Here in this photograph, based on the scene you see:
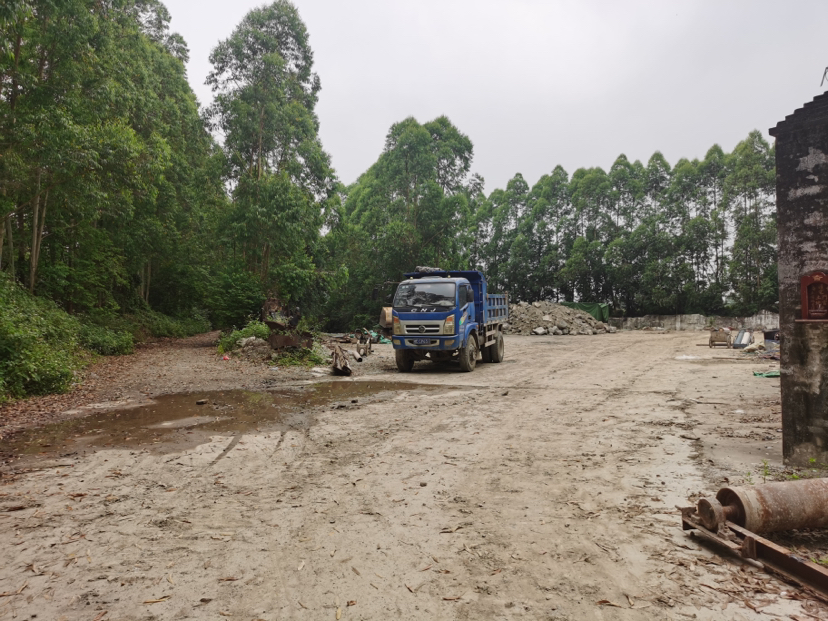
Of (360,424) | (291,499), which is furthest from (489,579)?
(360,424)

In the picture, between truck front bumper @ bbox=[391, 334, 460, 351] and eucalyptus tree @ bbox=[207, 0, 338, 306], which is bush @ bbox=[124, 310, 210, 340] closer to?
eucalyptus tree @ bbox=[207, 0, 338, 306]

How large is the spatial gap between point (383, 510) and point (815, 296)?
4.63m

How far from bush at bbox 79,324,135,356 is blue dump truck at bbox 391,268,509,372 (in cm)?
1013

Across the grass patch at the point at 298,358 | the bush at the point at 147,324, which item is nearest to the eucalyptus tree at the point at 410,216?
the bush at the point at 147,324

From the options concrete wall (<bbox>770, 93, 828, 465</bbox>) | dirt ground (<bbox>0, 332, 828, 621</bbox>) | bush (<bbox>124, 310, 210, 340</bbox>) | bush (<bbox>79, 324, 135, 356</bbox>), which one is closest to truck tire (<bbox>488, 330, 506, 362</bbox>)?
dirt ground (<bbox>0, 332, 828, 621</bbox>)

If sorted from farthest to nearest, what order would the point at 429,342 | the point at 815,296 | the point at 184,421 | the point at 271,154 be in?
the point at 271,154
the point at 429,342
the point at 184,421
the point at 815,296

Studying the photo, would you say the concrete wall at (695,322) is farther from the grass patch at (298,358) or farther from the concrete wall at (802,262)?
the concrete wall at (802,262)

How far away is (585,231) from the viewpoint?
47.4 metres

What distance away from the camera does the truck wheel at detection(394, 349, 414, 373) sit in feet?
45.5

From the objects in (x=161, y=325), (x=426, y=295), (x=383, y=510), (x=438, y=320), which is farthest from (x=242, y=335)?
(x=383, y=510)

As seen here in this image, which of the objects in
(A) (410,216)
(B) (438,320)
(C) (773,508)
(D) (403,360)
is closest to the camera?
(C) (773,508)

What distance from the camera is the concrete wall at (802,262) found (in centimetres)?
475

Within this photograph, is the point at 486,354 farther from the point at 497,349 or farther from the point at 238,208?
the point at 238,208

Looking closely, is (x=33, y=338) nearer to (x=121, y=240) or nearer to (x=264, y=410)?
(x=264, y=410)
